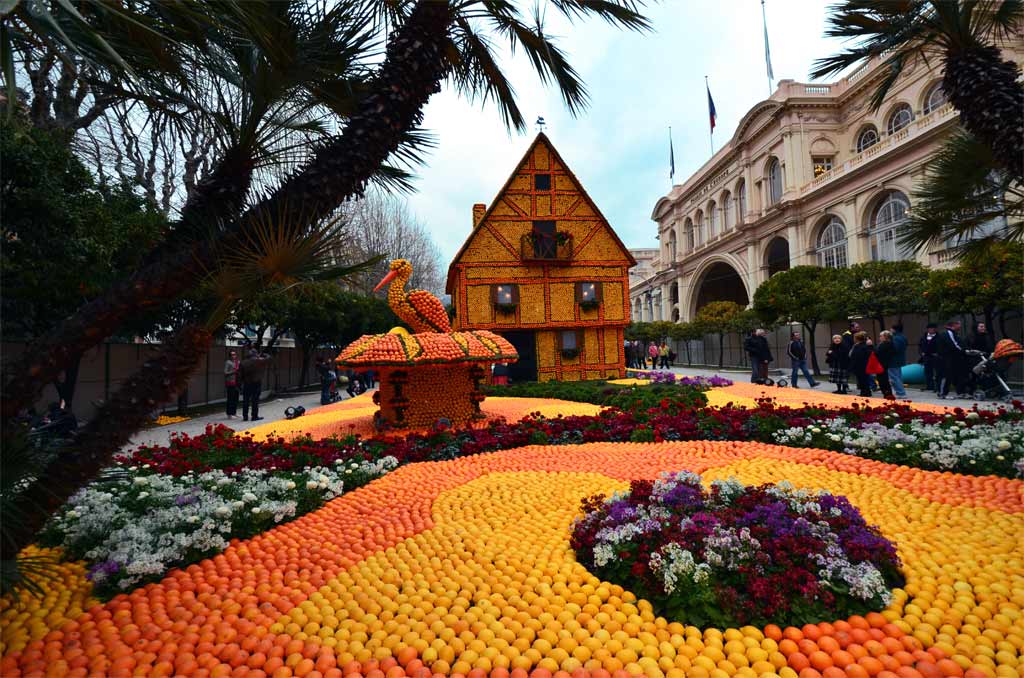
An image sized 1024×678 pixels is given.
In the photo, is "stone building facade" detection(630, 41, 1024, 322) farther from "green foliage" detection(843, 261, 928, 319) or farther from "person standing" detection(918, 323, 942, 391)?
"person standing" detection(918, 323, 942, 391)

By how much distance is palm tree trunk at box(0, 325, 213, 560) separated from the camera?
2.35 metres

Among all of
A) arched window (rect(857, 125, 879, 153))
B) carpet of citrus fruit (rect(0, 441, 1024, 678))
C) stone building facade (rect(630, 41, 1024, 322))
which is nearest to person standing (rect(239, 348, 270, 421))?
carpet of citrus fruit (rect(0, 441, 1024, 678))

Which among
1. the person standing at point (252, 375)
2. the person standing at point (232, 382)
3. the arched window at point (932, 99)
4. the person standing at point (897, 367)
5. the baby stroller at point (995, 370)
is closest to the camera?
the baby stroller at point (995, 370)

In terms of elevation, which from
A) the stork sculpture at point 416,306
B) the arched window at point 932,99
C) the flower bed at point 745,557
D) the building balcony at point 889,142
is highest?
the arched window at point 932,99

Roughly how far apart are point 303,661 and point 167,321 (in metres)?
13.2

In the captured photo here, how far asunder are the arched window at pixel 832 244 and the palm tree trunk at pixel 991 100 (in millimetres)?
29619

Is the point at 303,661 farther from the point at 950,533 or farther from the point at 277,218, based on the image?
the point at 950,533

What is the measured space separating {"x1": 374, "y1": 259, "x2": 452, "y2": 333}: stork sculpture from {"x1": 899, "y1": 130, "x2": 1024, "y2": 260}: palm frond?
24.4ft

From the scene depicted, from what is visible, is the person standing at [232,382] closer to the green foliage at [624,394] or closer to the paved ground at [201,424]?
the paved ground at [201,424]

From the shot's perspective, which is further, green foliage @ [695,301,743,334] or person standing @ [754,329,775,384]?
green foliage @ [695,301,743,334]

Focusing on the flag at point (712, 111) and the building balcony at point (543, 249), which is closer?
the building balcony at point (543, 249)

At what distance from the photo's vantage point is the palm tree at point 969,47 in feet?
15.2

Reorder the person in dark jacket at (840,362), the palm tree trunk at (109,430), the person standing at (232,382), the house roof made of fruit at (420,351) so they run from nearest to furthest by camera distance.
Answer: the palm tree trunk at (109,430)
the house roof made of fruit at (420,351)
the person standing at (232,382)
the person in dark jacket at (840,362)

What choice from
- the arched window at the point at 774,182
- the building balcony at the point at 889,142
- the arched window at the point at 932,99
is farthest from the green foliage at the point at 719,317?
the arched window at the point at 932,99
